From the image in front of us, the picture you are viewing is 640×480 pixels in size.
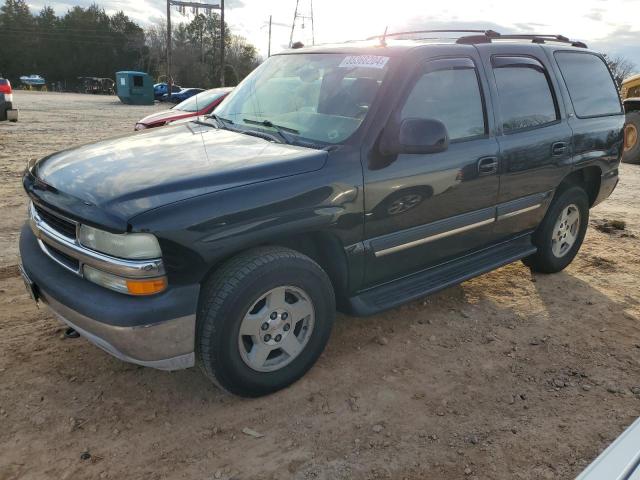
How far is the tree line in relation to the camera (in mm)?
63094

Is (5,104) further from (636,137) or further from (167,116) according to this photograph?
(636,137)

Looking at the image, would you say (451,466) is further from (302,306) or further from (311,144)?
(311,144)

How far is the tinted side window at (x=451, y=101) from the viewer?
3.31 meters

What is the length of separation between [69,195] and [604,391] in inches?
125

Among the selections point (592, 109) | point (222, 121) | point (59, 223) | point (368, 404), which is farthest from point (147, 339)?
point (592, 109)

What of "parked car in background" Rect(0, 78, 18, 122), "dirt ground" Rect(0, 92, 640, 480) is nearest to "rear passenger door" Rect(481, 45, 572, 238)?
"dirt ground" Rect(0, 92, 640, 480)

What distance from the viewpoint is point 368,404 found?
296 cm

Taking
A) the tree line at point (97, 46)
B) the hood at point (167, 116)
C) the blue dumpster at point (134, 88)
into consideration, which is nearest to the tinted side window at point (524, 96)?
A: the hood at point (167, 116)

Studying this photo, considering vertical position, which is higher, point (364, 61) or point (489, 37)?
point (489, 37)

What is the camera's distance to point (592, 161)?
4664 millimetres

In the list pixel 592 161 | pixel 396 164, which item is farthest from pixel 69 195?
pixel 592 161

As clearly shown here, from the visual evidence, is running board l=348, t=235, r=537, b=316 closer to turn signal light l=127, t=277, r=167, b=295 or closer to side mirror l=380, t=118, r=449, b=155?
side mirror l=380, t=118, r=449, b=155

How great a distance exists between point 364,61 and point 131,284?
6.64 feet

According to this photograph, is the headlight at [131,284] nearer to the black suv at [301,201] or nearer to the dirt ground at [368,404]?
the black suv at [301,201]
